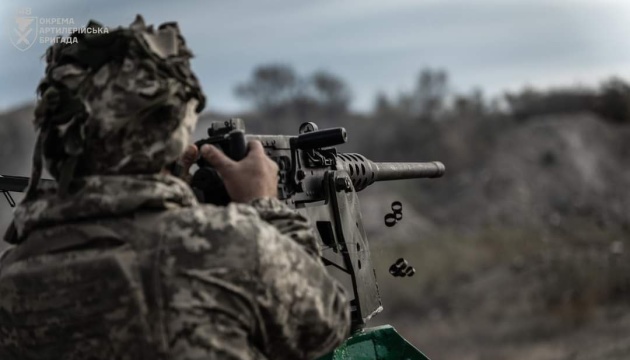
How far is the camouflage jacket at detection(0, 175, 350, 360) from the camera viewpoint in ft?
9.40

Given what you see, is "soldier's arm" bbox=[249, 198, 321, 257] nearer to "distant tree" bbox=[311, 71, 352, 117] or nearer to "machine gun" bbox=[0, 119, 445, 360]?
"machine gun" bbox=[0, 119, 445, 360]

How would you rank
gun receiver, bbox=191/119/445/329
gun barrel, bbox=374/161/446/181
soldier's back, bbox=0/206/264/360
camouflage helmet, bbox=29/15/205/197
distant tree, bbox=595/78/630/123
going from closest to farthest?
soldier's back, bbox=0/206/264/360 → camouflage helmet, bbox=29/15/205/197 → gun receiver, bbox=191/119/445/329 → gun barrel, bbox=374/161/446/181 → distant tree, bbox=595/78/630/123

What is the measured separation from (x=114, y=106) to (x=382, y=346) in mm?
2046

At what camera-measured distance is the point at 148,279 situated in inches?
113

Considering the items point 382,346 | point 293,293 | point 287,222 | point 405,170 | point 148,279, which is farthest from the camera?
point 405,170

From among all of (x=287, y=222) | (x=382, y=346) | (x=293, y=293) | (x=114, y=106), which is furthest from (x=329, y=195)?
(x=114, y=106)

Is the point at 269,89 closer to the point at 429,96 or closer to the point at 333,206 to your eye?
the point at 429,96

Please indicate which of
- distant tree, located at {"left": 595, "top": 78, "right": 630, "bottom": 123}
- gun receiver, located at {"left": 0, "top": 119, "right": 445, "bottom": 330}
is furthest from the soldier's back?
distant tree, located at {"left": 595, "top": 78, "right": 630, "bottom": 123}

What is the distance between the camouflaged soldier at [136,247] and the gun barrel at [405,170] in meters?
2.39

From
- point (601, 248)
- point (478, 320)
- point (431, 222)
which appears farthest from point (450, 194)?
point (478, 320)

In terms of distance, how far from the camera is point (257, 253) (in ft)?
9.55

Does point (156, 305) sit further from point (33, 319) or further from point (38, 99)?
point (38, 99)

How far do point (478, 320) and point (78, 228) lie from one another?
18595 millimetres

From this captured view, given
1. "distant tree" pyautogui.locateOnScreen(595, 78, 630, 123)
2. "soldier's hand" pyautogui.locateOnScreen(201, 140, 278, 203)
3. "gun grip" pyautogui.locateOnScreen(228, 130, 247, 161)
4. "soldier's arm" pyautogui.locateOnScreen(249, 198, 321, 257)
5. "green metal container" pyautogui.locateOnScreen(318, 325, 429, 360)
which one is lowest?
"green metal container" pyautogui.locateOnScreen(318, 325, 429, 360)
